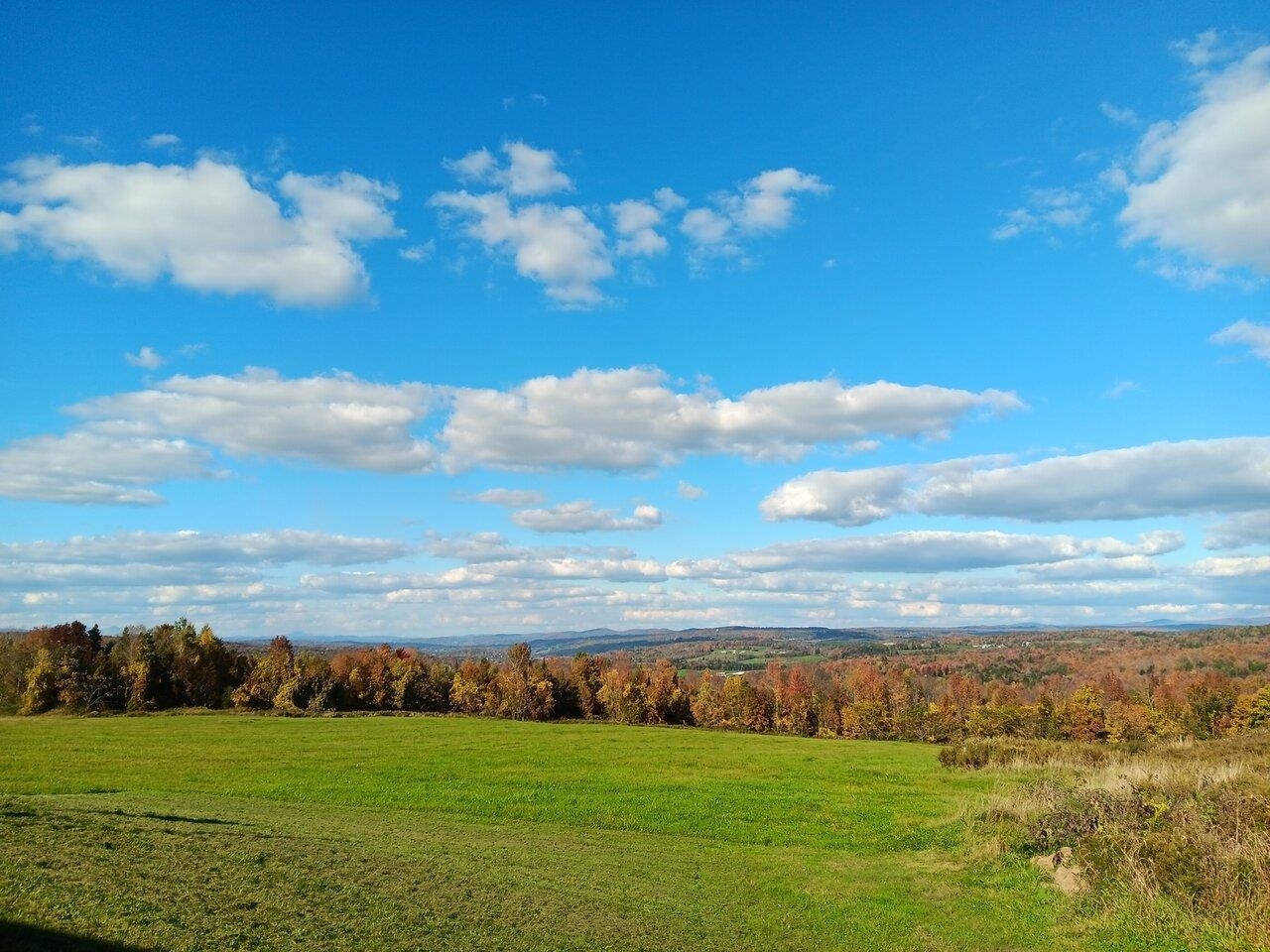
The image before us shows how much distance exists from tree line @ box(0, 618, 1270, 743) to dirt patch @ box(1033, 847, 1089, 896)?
207 feet

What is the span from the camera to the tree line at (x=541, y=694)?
7275cm

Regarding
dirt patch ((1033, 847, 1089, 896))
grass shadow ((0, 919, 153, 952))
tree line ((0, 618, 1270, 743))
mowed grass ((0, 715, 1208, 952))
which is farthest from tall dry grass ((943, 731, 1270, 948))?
tree line ((0, 618, 1270, 743))

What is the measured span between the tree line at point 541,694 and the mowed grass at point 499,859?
123ft

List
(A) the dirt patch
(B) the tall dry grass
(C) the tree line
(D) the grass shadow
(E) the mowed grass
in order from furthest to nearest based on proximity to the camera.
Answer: (C) the tree line
(A) the dirt patch
(B) the tall dry grass
(E) the mowed grass
(D) the grass shadow

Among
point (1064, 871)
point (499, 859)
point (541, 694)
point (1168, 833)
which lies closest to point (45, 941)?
point (499, 859)

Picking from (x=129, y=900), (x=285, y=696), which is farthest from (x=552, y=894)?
(x=285, y=696)

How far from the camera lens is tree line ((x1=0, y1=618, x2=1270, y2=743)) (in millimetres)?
72750

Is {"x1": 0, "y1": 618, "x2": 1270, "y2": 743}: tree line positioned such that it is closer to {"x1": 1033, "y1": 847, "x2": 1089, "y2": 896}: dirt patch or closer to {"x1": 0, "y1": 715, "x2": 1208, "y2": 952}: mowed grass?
{"x1": 0, "y1": 715, "x2": 1208, "y2": 952}: mowed grass

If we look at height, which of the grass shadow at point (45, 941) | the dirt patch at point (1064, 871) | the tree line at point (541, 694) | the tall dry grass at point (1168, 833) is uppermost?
the grass shadow at point (45, 941)

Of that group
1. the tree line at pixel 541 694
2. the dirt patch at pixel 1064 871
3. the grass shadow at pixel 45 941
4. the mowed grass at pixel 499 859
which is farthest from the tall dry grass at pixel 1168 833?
the tree line at pixel 541 694

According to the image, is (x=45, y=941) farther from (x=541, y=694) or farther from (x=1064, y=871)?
(x=541, y=694)

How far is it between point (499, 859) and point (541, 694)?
72.3 metres

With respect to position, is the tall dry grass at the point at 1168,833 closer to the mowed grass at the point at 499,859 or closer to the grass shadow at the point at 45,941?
the mowed grass at the point at 499,859

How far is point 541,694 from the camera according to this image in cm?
8594
